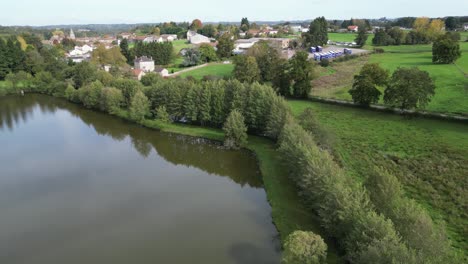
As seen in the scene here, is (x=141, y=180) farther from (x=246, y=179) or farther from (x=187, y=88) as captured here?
(x=187, y=88)

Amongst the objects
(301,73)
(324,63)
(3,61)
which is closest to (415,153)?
(301,73)

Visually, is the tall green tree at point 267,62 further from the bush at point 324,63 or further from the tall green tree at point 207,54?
the tall green tree at point 207,54

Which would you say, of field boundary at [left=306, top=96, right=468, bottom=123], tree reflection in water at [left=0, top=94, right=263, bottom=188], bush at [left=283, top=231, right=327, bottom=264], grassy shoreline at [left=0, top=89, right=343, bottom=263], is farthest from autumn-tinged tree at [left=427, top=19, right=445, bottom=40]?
bush at [left=283, top=231, right=327, bottom=264]

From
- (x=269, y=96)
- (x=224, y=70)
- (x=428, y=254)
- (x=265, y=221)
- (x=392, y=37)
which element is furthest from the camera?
(x=392, y=37)

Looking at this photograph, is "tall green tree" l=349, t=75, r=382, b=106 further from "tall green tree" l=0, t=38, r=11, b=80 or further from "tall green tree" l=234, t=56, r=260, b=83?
"tall green tree" l=0, t=38, r=11, b=80

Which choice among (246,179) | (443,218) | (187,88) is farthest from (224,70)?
(443,218)

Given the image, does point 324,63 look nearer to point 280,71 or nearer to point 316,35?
point 280,71

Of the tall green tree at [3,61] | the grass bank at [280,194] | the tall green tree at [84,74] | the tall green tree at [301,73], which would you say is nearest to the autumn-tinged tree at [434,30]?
the tall green tree at [301,73]
